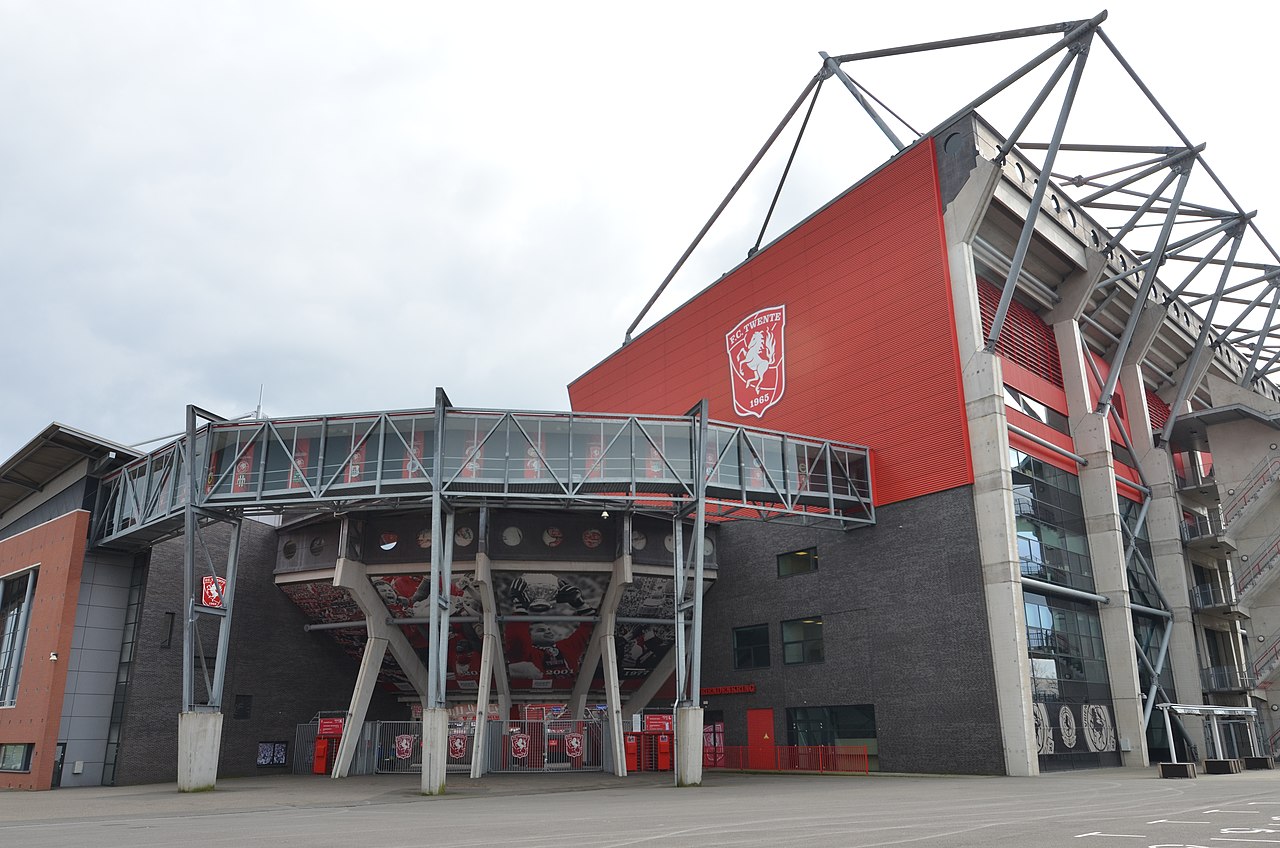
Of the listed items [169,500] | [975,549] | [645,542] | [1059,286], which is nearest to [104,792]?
[169,500]

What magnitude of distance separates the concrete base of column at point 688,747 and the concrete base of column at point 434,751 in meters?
7.19

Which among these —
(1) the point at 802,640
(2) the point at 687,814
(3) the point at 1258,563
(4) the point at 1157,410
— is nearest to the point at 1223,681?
(3) the point at 1258,563

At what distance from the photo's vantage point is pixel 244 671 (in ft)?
132

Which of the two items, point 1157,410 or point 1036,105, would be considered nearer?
point 1036,105

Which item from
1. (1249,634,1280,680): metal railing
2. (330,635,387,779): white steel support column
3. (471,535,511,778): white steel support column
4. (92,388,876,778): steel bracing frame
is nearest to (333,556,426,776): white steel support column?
(330,635,387,779): white steel support column

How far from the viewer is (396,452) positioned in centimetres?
3169

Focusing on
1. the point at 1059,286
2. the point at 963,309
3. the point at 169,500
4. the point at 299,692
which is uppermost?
the point at 1059,286

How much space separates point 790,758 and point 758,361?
17.5 meters

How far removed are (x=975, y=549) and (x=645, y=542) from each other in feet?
42.6

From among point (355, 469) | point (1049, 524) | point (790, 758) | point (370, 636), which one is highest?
point (355, 469)

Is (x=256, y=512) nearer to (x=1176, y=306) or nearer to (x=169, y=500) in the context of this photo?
(x=169, y=500)

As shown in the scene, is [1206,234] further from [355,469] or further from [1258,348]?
[355,469]

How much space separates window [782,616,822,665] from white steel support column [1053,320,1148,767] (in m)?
11.0

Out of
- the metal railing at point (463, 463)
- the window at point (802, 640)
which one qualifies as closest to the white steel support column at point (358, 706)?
the metal railing at point (463, 463)
